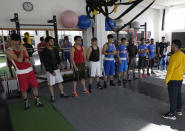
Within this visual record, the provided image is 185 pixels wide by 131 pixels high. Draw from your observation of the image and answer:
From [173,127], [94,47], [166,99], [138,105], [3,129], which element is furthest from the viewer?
[94,47]

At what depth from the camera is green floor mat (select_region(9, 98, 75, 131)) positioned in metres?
2.48

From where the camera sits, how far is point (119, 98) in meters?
3.63

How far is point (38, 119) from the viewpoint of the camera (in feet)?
9.09

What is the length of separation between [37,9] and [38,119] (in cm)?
382

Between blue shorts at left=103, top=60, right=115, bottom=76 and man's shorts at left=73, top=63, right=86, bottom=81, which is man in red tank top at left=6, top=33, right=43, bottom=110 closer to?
man's shorts at left=73, top=63, right=86, bottom=81

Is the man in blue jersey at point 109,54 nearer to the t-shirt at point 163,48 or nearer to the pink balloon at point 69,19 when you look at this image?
the pink balloon at point 69,19

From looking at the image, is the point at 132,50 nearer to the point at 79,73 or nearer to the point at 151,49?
the point at 151,49

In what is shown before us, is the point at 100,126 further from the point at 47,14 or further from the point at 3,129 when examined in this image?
the point at 47,14

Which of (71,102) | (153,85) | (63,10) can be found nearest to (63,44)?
(63,10)

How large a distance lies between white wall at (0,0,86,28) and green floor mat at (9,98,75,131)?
9.37 feet

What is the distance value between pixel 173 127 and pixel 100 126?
120cm

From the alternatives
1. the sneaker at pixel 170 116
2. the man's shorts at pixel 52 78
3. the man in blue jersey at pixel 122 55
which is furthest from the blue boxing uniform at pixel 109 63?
the sneaker at pixel 170 116

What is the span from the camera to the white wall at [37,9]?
14.8 ft

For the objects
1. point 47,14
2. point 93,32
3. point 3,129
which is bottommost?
point 3,129
